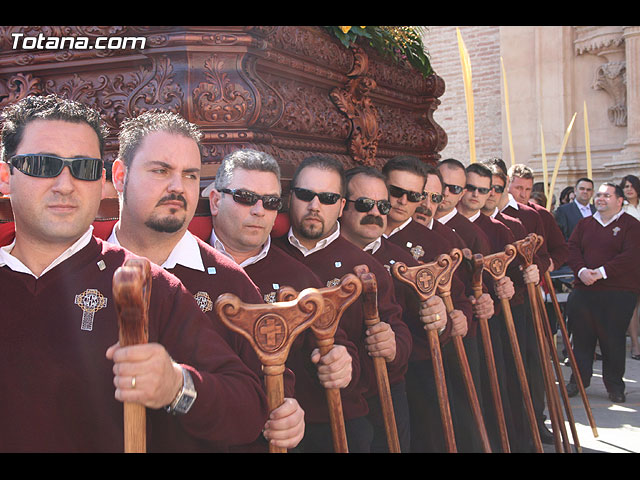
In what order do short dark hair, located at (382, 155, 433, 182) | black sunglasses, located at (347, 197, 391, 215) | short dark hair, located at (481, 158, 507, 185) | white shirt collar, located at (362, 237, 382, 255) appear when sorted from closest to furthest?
black sunglasses, located at (347, 197, 391, 215), white shirt collar, located at (362, 237, 382, 255), short dark hair, located at (382, 155, 433, 182), short dark hair, located at (481, 158, 507, 185)

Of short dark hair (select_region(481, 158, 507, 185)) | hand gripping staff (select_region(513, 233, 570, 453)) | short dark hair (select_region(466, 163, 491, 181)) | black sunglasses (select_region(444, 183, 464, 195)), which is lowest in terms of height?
hand gripping staff (select_region(513, 233, 570, 453))

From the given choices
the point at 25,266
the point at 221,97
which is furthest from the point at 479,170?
the point at 25,266

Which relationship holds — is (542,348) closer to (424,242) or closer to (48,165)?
(424,242)

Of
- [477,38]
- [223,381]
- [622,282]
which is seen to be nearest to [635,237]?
[622,282]

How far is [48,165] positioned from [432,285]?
1789mm

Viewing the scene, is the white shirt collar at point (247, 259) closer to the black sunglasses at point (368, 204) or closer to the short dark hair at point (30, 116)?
the black sunglasses at point (368, 204)

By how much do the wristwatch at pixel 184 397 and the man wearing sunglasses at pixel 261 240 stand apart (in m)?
0.94

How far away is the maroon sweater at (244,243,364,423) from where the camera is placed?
2539mm

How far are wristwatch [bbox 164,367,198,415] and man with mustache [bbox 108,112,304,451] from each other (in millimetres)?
538

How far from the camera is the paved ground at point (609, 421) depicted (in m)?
4.94

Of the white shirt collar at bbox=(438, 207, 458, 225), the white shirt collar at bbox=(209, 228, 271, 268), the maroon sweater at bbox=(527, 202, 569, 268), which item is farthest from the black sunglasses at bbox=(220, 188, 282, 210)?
the maroon sweater at bbox=(527, 202, 569, 268)

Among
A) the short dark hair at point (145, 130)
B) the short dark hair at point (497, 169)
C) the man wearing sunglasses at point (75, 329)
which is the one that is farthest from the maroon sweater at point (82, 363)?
the short dark hair at point (497, 169)

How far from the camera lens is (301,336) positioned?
249 cm

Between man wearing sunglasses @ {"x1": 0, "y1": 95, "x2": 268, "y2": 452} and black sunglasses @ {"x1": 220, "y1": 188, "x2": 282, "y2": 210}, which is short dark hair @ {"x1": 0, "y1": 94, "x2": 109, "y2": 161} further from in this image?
black sunglasses @ {"x1": 220, "y1": 188, "x2": 282, "y2": 210}
